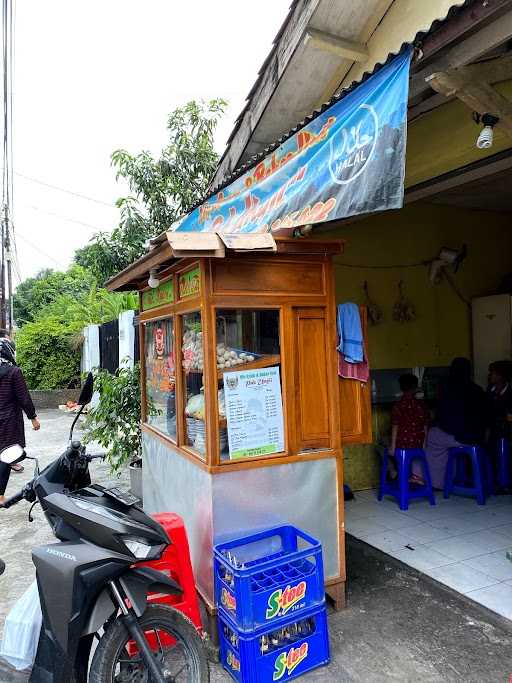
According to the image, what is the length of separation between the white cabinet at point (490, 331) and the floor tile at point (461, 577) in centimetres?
274

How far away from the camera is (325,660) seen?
101 inches

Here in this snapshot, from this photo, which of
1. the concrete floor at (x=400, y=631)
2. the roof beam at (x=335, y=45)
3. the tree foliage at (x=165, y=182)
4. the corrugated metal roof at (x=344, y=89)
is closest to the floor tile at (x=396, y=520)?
the concrete floor at (x=400, y=631)

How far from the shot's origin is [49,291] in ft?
93.1

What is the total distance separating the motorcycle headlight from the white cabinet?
181 inches

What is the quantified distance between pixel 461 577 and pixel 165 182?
25.3 ft

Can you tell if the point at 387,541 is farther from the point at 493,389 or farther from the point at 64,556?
the point at 64,556

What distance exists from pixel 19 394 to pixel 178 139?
565 centimetres

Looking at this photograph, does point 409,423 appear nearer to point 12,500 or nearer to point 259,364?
point 259,364

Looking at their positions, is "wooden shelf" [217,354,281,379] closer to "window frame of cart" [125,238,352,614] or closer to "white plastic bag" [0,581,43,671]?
"window frame of cart" [125,238,352,614]

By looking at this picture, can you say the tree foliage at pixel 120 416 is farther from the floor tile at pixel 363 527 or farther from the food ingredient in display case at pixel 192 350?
the floor tile at pixel 363 527

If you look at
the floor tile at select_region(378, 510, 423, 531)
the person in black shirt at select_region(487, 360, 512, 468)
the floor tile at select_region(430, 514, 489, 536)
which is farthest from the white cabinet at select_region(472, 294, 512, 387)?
the floor tile at select_region(378, 510, 423, 531)

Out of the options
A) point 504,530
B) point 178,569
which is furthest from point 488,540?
point 178,569

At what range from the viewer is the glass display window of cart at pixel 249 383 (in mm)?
2945

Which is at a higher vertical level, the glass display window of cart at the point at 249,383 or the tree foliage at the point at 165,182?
the tree foliage at the point at 165,182
